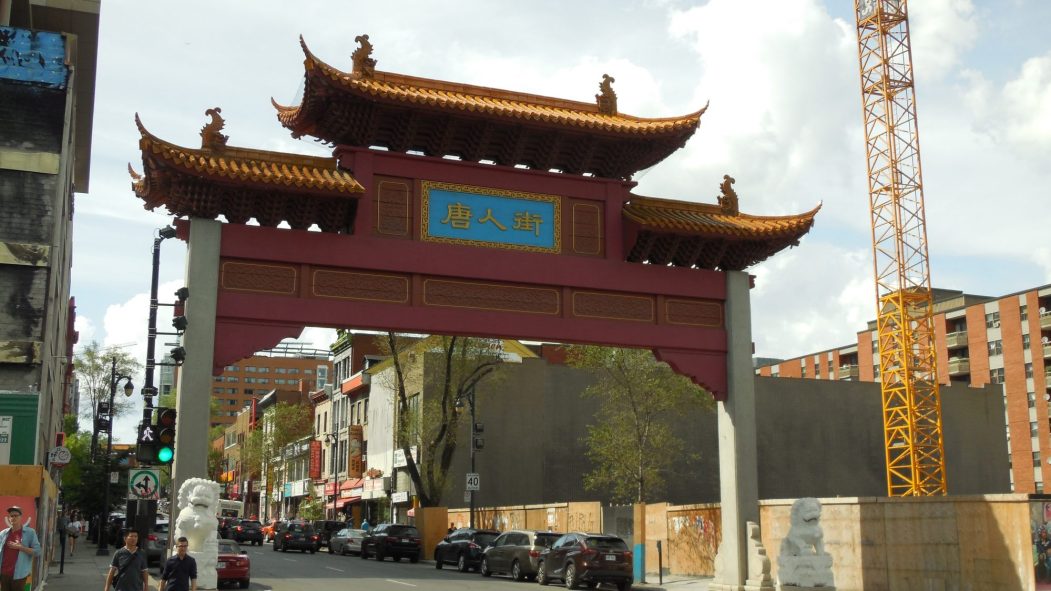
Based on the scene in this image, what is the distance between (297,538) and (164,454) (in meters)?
31.6

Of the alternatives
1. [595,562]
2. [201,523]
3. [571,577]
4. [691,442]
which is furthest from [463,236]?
[691,442]

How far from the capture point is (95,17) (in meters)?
26.8

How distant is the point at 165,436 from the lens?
17.4 m

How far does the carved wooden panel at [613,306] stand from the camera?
2169 cm

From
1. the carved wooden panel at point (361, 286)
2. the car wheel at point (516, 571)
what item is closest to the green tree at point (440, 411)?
the car wheel at point (516, 571)

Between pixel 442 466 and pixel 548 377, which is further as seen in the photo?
pixel 548 377

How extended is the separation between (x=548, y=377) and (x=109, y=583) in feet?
133

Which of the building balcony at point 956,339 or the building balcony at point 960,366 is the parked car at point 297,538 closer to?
the building balcony at point 960,366

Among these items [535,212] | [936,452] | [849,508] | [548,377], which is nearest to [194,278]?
[535,212]

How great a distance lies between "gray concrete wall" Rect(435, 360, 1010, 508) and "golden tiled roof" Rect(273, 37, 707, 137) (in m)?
27.6

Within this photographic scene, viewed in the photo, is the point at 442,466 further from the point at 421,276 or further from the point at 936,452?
the point at 936,452

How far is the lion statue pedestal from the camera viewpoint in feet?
68.1

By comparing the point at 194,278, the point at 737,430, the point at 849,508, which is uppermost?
the point at 194,278

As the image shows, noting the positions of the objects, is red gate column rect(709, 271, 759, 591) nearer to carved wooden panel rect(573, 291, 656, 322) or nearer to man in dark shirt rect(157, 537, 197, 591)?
carved wooden panel rect(573, 291, 656, 322)
